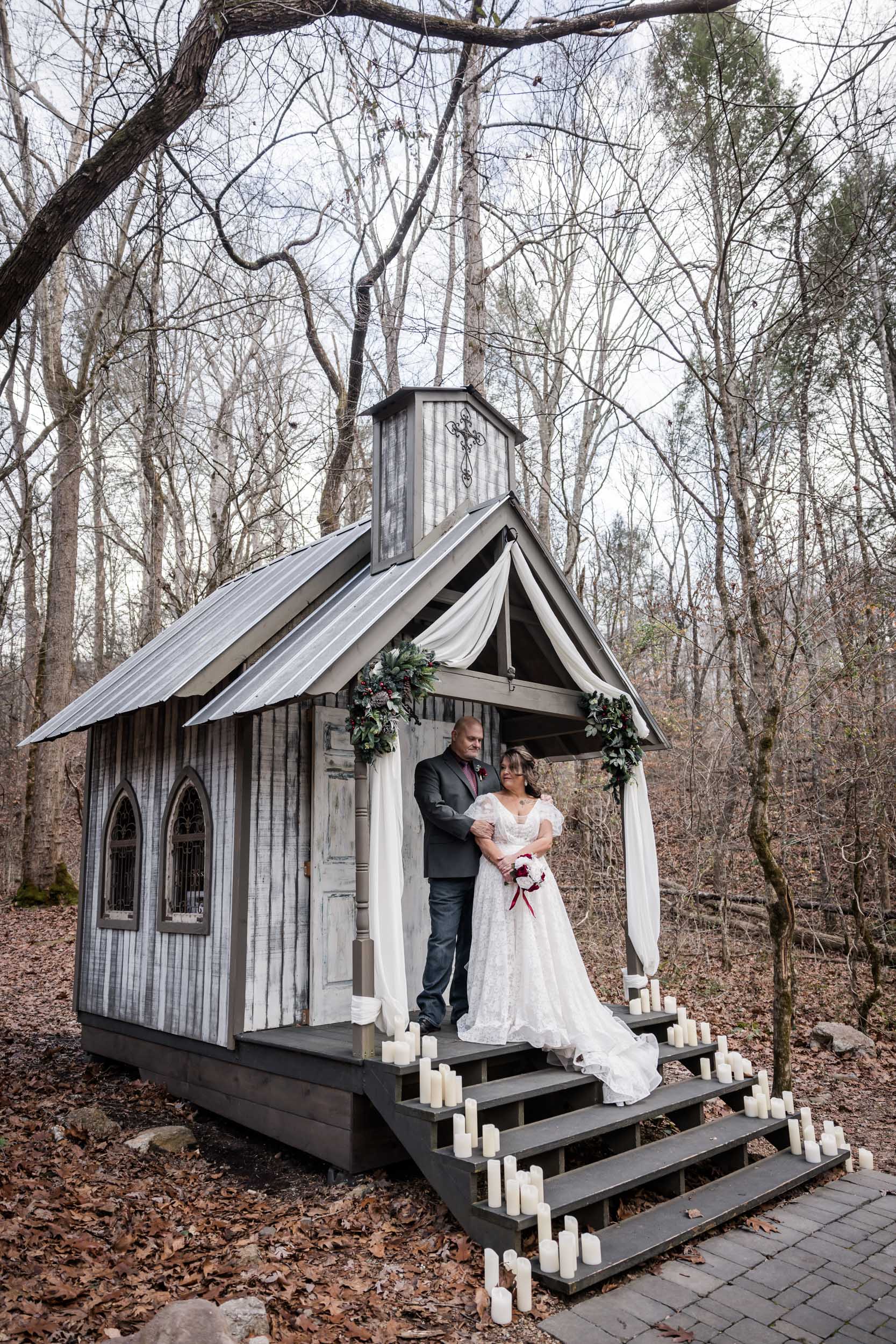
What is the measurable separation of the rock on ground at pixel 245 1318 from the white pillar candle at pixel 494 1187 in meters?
1.15

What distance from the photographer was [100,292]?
11.2 metres

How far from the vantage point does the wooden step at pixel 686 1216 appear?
4031 millimetres

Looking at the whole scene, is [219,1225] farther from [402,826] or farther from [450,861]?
[402,826]

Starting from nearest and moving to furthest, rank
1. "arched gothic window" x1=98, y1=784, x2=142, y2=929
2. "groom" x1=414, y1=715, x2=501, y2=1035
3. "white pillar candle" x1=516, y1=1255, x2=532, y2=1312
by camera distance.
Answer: "white pillar candle" x1=516, y1=1255, x2=532, y2=1312, "groom" x1=414, y1=715, x2=501, y2=1035, "arched gothic window" x1=98, y1=784, x2=142, y2=929

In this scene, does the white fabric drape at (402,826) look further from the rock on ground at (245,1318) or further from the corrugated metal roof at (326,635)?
the rock on ground at (245,1318)

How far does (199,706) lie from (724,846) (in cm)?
826

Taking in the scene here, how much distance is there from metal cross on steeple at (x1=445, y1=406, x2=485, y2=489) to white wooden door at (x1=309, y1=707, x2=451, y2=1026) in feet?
6.98

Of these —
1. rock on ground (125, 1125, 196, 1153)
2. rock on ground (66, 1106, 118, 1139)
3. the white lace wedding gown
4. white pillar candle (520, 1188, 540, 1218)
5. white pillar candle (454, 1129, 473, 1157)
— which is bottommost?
rock on ground (125, 1125, 196, 1153)

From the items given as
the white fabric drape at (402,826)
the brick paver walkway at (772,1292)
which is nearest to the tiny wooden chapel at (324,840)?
the white fabric drape at (402,826)

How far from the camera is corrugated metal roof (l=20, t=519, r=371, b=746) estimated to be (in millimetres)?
6785

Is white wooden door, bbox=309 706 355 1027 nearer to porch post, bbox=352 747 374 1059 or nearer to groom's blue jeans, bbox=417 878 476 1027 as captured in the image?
groom's blue jeans, bbox=417 878 476 1027

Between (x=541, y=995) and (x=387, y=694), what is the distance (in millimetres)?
2138

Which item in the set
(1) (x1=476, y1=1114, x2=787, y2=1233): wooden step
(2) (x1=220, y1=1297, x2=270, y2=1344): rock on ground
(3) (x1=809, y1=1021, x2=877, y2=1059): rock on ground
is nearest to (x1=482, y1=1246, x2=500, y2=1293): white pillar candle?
(1) (x1=476, y1=1114, x2=787, y2=1233): wooden step

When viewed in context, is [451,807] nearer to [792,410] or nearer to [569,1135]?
[569,1135]
